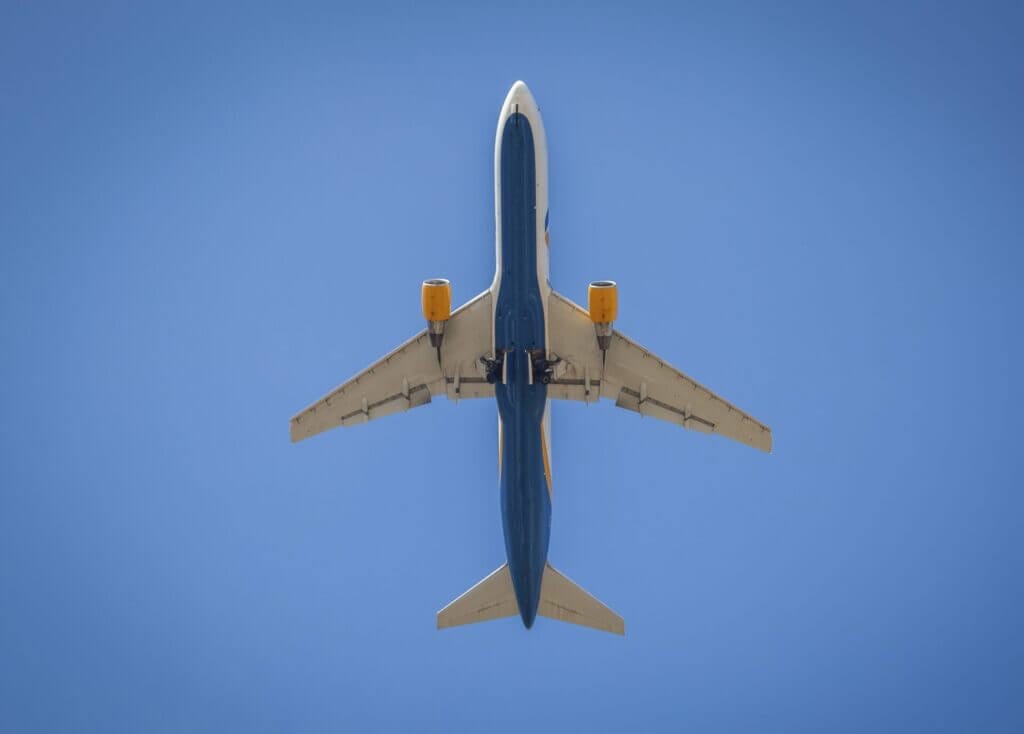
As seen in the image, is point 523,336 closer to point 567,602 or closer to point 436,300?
point 436,300

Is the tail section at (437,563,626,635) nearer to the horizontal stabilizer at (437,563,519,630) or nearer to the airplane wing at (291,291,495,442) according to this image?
the horizontal stabilizer at (437,563,519,630)

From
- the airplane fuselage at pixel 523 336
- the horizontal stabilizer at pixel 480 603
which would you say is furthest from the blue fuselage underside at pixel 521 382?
the horizontal stabilizer at pixel 480 603

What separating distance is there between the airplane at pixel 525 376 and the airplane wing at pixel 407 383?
0.04 m

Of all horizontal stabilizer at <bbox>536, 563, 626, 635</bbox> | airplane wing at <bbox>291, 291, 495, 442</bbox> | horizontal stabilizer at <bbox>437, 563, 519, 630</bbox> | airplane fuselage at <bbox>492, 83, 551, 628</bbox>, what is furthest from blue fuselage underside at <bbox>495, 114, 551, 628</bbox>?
horizontal stabilizer at <bbox>437, 563, 519, 630</bbox>

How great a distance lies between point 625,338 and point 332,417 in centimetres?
1145

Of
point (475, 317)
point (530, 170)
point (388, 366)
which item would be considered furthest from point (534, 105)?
point (388, 366)

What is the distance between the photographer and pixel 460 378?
174 ft

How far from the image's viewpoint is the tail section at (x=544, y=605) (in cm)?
5759

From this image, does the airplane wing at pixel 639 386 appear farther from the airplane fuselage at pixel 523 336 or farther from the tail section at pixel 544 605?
the tail section at pixel 544 605

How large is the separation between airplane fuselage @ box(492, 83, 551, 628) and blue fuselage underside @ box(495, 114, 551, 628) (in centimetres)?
3

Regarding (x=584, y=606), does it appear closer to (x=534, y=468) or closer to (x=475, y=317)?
(x=534, y=468)

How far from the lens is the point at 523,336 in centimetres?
5003

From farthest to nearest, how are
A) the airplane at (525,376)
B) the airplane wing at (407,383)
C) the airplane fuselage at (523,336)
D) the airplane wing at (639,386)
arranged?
the airplane wing at (407,383)
the airplane wing at (639,386)
the airplane at (525,376)
the airplane fuselage at (523,336)

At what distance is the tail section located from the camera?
57.6m
